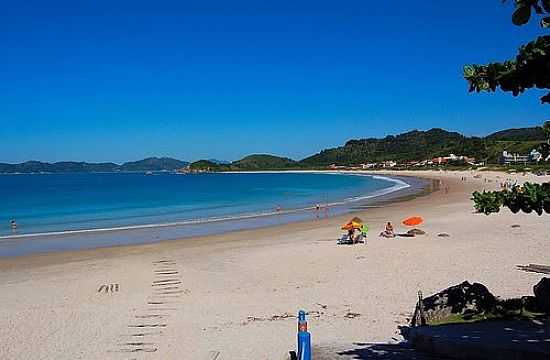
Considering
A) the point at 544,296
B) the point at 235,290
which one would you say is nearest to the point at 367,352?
the point at 544,296

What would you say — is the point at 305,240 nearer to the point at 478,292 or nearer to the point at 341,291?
the point at 341,291

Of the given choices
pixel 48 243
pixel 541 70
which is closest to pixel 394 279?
pixel 541 70

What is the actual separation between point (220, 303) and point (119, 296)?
2.80m

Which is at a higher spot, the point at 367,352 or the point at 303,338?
the point at 303,338

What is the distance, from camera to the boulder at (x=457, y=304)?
7.94m

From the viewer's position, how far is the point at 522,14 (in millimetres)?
2650

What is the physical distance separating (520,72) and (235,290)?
10345mm

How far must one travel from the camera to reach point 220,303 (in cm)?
1160

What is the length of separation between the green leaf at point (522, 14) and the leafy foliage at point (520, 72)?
0.74 meters

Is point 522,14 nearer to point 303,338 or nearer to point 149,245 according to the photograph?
point 303,338

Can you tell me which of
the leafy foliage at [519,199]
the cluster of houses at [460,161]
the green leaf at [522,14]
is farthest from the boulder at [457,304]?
the cluster of houses at [460,161]

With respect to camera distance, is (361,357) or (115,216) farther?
(115,216)

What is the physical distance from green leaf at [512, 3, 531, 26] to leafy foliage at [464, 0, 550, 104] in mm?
742

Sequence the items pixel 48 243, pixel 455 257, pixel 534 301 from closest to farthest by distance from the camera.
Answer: pixel 534 301 → pixel 455 257 → pixel 48 243
